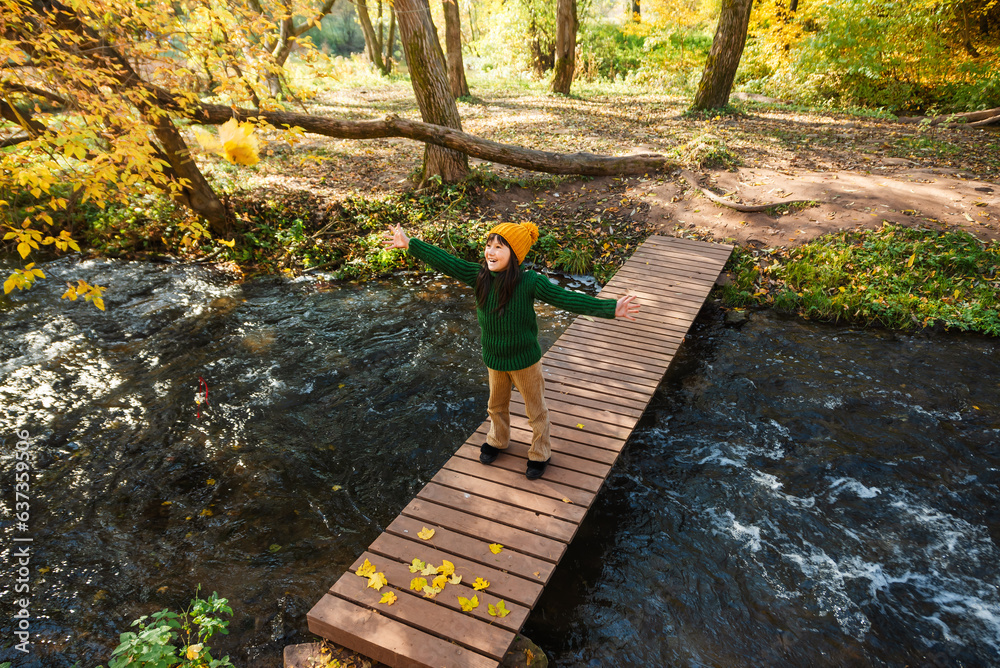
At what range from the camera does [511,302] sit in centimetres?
362

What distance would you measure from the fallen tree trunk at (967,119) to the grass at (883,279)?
6.87 metres

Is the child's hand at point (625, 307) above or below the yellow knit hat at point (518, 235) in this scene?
below

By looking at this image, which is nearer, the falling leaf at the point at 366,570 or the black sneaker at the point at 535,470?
the falling leaf at the point at 366,570

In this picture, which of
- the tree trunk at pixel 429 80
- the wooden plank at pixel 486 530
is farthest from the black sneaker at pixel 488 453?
the tree trunk at pixel 429 80

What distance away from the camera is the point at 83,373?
6383 millimetres

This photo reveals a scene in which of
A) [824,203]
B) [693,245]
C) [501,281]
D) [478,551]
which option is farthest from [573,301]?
[824,203]

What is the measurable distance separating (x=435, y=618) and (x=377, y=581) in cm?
44

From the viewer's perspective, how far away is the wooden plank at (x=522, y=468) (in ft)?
13.9

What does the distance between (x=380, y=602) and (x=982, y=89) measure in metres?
17.3

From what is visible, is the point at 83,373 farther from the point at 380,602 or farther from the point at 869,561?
the point at 869,561

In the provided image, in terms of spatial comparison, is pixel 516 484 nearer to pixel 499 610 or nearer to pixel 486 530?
pixel 486 530

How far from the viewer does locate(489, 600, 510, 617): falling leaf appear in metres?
3.24

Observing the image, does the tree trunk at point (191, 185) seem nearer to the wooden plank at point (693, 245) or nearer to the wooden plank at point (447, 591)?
the wooden plank at point (693, 245)

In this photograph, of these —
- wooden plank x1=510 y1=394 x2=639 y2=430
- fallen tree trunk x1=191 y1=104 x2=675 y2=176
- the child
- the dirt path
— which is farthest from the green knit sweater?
the dirt path
